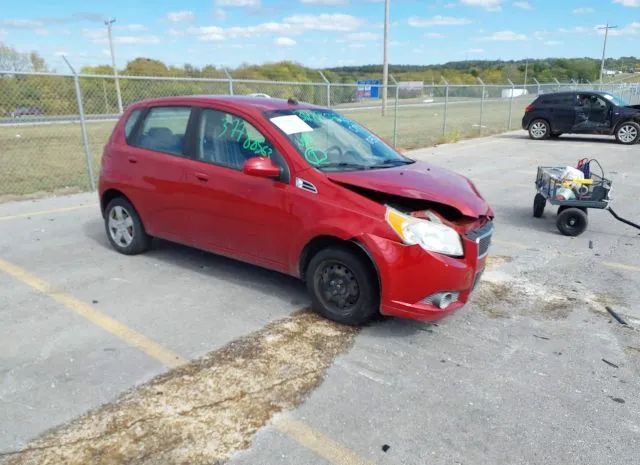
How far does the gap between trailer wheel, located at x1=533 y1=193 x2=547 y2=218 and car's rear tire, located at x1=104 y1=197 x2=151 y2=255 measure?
5.12 m

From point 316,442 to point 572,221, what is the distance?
5068 mm

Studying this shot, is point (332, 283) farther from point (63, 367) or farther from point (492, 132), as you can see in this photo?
point (492, 132)

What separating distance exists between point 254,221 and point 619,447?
9.42 ft

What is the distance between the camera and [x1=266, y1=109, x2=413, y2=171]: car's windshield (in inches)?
167

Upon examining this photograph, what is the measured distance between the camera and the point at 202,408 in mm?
2971

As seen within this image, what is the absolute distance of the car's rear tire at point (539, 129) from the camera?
60.2 ft

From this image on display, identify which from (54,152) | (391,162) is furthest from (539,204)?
(54,152)

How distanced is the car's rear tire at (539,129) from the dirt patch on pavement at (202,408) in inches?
667

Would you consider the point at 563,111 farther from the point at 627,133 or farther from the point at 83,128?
the point at 83,128

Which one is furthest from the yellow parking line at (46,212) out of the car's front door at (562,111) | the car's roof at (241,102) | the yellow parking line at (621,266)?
the car's front door at (562,111)

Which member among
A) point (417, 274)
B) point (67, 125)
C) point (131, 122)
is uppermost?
point (131, 122)

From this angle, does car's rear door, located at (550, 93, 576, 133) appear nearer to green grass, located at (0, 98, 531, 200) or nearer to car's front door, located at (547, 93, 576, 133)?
car's front door, located at (547, 93, 576, 133)

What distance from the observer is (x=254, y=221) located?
4312mm

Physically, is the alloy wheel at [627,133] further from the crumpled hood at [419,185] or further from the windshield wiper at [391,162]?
the crumpled hood at [419,185]
